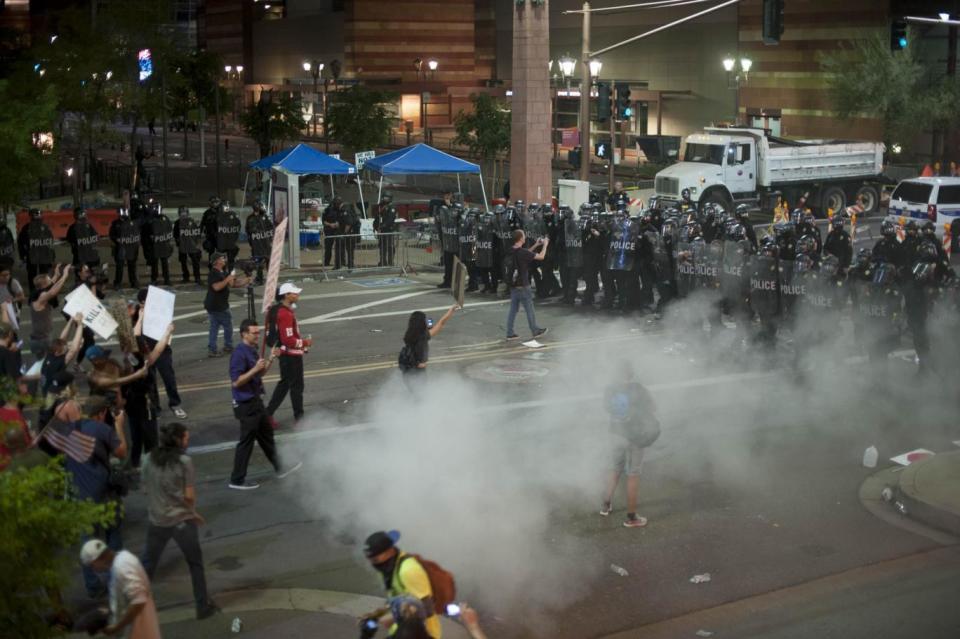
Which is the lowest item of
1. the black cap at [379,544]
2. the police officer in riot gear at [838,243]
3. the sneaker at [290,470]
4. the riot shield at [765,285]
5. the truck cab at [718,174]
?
the sneaker at [290,470]

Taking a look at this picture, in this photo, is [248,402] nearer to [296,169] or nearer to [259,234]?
[259,234]

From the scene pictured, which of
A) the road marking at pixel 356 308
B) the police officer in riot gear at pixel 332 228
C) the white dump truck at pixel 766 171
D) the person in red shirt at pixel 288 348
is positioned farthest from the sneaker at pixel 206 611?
the white dump truck at pixel 766 171

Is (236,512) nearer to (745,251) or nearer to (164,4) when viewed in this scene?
(745,251)

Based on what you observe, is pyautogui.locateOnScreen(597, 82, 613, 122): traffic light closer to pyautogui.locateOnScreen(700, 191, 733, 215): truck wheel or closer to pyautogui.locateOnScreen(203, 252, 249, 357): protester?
pyautogui.locateOnScreen(700, 191, 733, 215): truck wheel

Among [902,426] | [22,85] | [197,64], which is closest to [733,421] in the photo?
[902,426]

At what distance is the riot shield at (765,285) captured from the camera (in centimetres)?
1512

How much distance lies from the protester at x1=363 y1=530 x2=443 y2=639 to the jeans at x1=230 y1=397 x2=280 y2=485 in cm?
450

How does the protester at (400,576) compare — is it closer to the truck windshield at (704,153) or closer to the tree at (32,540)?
the tree at (32,540)

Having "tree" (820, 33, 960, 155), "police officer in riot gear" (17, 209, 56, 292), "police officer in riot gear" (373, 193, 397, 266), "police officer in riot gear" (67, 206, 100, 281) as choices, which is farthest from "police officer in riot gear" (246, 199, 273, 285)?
"tree" (820, 33, 960, 155)

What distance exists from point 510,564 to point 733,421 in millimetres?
4613

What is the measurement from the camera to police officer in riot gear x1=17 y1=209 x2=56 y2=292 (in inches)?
808

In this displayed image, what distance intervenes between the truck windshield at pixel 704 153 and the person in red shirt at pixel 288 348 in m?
21.6

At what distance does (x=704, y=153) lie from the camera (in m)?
32.4

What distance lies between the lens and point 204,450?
12.0 metres
